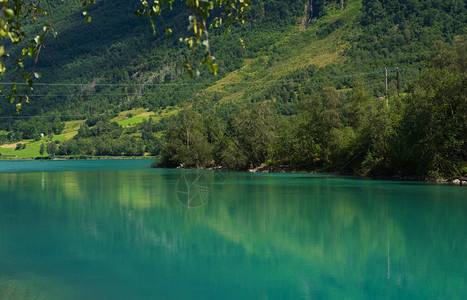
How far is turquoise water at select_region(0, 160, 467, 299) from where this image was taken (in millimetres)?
14562

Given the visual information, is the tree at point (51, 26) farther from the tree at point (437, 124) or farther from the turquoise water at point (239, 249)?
the tree at point (437, 124)

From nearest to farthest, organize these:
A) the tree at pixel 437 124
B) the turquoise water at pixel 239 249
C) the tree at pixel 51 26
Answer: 1. the tree at pixel 51 26
2. the turquoise water at pixel 239 249
3. the tree at pixel 437 124

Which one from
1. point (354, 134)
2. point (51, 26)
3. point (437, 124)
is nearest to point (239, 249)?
point (51, 26)

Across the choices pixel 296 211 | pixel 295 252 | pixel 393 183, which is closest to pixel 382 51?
pixel 393 183

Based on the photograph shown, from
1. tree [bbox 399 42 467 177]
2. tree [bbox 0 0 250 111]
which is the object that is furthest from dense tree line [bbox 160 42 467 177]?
tree [bbox 0 0 250 111]

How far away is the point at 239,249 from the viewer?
20.0 meters

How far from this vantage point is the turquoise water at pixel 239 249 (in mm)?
14562

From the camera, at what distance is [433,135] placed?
157 feet

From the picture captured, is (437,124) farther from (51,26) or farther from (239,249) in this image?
(51,26)

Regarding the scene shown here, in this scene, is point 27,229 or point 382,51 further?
point 382,51

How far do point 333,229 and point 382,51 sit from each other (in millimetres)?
174580

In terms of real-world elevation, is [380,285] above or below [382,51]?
below

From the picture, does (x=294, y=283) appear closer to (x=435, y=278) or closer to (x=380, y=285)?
(x=380, y=285)

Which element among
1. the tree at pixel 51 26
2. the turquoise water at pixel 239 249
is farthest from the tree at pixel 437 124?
the tree at pixel 51 26
